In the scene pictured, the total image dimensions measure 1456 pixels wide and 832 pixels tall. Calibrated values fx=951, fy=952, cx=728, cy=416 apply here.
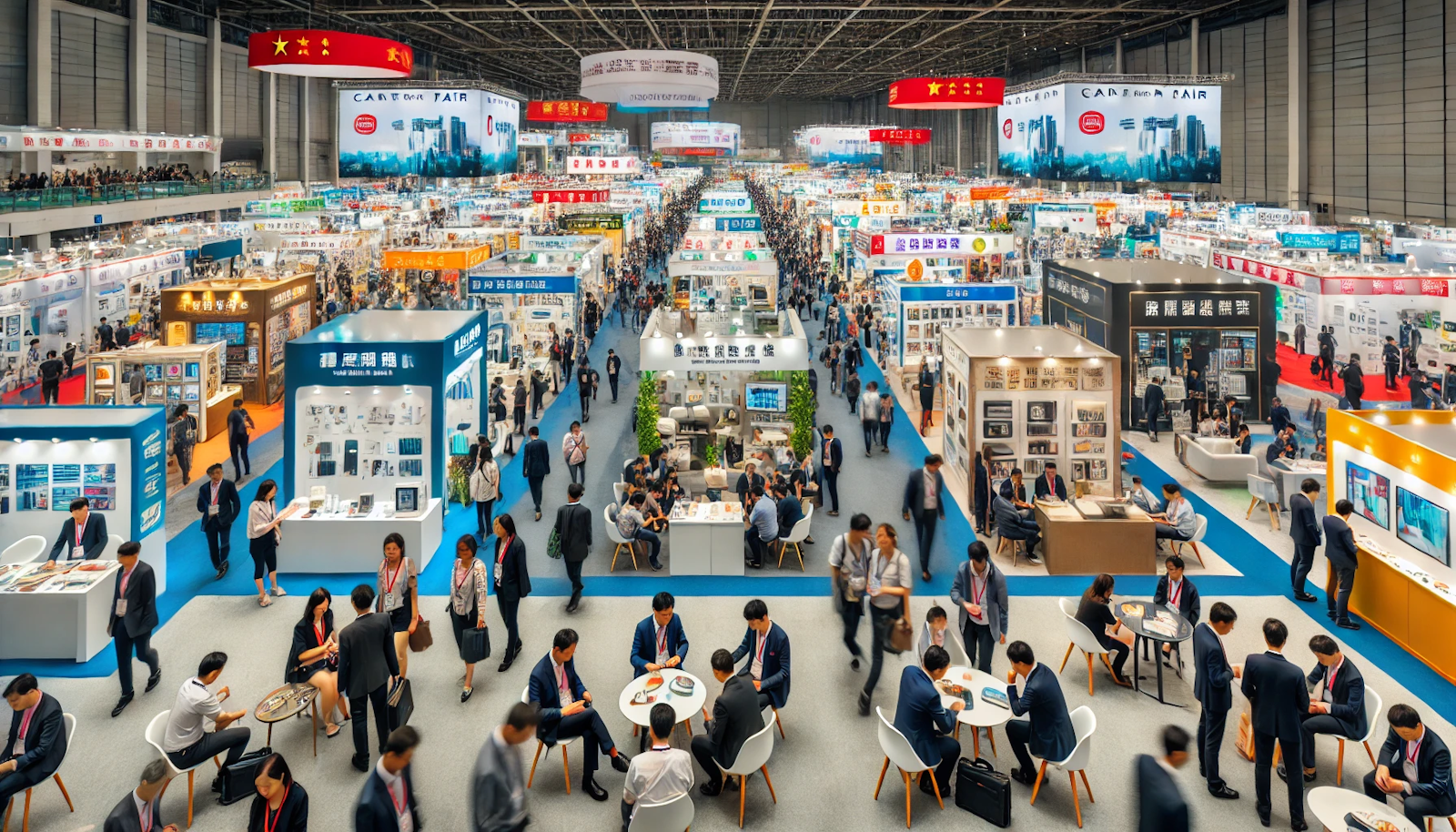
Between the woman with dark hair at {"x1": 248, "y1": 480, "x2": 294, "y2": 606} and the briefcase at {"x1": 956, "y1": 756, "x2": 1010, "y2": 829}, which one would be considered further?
the woman with dark hair at {"x1": 248, "y1": 480, "x2": 294, "y2": 606}

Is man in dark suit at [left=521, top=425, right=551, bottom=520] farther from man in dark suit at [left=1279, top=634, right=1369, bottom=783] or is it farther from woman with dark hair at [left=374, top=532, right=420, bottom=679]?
man in dark suit at [left=1279, top=634, right=1369, bottom=783]

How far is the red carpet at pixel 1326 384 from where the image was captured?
55.4ft

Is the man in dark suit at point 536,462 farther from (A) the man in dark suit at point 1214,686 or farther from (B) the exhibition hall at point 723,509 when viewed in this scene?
(A) the man in dark suit at point 1214,686

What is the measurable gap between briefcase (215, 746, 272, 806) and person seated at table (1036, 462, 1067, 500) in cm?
777

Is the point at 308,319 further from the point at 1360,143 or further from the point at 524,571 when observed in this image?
the point at 1360,143

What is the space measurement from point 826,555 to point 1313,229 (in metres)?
22.1

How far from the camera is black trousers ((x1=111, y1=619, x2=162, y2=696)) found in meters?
6.66

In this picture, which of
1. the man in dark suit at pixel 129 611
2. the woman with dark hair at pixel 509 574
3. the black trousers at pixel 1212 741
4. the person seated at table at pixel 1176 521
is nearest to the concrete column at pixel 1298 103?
the person seated at table at pixel 1176 521

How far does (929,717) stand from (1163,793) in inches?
60.2

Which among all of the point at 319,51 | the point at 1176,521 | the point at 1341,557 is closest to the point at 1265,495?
the point at 1176,521

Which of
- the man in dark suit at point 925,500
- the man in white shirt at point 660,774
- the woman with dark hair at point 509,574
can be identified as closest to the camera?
the man in white shirt at point 660,774

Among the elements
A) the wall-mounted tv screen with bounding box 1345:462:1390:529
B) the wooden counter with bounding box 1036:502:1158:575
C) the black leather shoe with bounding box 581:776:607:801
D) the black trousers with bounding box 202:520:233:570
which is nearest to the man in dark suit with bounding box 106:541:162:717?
the black trousers with bounding box 202:520:233:570

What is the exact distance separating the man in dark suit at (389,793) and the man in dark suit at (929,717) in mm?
2660

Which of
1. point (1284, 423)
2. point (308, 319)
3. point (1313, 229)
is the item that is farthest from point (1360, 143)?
point (308, 319)
